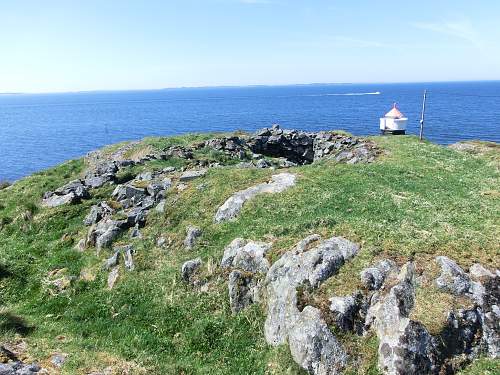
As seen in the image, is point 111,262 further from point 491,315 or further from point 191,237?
point 491,315

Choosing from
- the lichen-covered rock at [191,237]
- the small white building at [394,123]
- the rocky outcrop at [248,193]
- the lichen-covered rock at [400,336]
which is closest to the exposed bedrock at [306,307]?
the lichen-covered rock at [400,336]

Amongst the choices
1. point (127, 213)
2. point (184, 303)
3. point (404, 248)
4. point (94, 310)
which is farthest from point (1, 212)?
point (404, 248)

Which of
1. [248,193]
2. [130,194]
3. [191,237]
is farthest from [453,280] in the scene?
[130,194]

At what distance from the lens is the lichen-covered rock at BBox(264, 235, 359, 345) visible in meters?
19.7

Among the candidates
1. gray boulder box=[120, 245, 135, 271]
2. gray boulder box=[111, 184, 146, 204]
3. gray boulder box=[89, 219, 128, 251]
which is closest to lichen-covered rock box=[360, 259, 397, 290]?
gray boulder box=[120, 245, 135, 271]

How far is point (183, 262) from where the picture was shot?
25.5 m

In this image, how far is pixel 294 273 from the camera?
20828mm

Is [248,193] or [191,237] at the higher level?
[248,193]

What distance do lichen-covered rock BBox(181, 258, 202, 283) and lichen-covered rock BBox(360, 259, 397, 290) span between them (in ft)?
30.6

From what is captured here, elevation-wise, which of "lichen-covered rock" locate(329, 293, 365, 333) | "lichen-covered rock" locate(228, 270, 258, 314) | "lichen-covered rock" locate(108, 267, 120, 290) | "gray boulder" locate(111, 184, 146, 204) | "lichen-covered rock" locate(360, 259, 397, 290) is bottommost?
"lichen-covered rock" locate(108, 267, 120, 290)

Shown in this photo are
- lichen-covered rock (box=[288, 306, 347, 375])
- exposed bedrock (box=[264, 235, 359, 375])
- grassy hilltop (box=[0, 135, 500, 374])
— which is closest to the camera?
lichen-covered rock (box=[288, 306, 347, 375])

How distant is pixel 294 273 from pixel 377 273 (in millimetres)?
3799

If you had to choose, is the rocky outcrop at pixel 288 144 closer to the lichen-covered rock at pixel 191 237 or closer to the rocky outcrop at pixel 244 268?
the lichen-covered rock at pixel 191 237

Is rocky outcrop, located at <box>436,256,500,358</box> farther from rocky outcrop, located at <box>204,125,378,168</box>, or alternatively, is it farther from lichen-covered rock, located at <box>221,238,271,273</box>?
rocky outcrop, located at <box>204,125,378,168</box>
